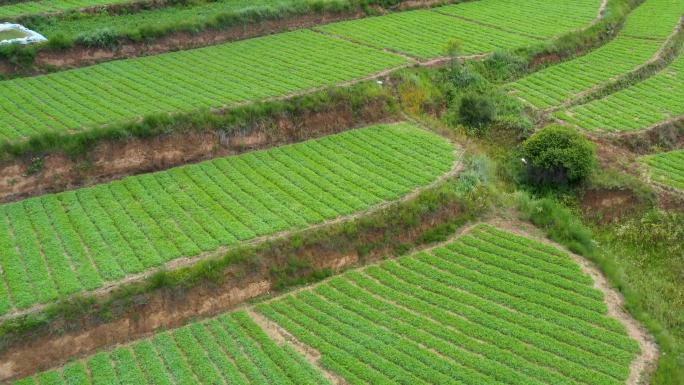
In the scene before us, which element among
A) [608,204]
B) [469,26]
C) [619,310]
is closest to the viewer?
[619,310]

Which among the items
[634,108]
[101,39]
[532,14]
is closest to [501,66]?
[634,108]

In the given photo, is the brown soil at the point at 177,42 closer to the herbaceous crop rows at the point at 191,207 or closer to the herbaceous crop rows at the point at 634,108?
the herbaceous crop rows at the point at 191,207

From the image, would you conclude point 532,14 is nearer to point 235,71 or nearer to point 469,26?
point 469,26

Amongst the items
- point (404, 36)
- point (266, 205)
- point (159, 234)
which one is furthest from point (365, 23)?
point (159, 234)

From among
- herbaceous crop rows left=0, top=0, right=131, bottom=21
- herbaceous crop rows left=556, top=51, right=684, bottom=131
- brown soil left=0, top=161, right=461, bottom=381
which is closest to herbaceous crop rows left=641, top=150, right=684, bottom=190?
herbaceous crop rows left=556, top=51, right=684, bottom=131

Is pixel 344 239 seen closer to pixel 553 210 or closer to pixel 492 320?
pixel 492 320

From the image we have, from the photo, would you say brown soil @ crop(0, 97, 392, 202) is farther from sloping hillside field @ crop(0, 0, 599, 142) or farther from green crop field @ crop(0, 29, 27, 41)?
green crop field @ crop(0, 29, 27, 41)
